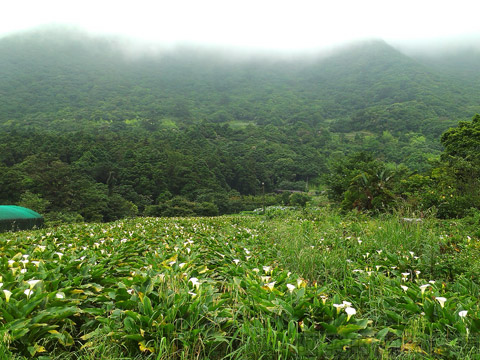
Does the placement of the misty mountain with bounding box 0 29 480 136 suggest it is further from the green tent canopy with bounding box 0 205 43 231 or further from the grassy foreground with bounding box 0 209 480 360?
the grassy foreground with bounding box 0 209 480 360

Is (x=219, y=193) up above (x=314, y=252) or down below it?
below

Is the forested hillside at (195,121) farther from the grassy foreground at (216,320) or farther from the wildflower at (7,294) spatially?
the wildflower at (7,294)

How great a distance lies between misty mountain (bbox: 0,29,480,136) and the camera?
243 feet

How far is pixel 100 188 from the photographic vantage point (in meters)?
35.7

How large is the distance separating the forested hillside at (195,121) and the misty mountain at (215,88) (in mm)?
551

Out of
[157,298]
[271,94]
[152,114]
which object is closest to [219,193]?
[157,298]

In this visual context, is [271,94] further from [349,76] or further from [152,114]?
[152,114]

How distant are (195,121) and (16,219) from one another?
2943 inches

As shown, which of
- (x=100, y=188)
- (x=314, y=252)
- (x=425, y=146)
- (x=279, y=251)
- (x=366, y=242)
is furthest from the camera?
(x=425, y=146)

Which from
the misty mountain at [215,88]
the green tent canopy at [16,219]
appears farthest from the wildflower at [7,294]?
the misty mountain at [215,88]

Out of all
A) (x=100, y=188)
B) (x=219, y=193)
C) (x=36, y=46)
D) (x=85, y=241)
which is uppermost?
(x=36, y=46)

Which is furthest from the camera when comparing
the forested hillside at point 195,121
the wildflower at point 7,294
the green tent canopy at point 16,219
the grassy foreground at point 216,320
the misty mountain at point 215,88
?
the misty mountain at point 215,88

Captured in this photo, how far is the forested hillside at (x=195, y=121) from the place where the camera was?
116 ft

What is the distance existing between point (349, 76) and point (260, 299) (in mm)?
136107
